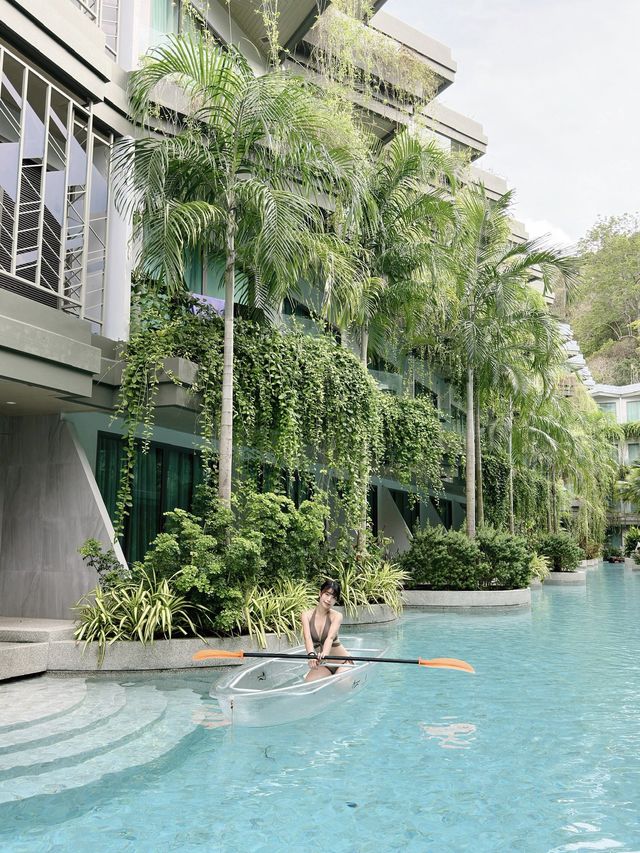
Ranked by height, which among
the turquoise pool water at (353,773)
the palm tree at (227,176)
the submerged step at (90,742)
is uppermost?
the palm tree at (227,176)

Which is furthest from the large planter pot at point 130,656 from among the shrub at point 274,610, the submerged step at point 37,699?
the shrub at point 274,610

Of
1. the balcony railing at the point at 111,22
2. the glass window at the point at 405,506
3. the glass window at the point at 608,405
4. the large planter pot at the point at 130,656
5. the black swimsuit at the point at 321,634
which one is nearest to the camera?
the black swimsuit at the point at 321,634

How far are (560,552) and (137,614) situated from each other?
22.4 metres

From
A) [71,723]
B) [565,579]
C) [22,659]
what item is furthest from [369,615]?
[565,579]

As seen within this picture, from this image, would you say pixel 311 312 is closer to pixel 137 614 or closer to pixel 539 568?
Result: pixel 137 614

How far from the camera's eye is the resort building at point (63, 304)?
9953mm

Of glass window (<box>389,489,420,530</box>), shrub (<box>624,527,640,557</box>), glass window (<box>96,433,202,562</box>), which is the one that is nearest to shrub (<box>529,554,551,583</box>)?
glass window (<box>389,489,420,530</box>)

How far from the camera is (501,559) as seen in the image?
18672mm

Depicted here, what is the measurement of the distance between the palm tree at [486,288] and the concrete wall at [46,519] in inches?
394

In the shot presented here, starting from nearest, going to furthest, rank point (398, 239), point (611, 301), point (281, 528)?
point (281, 528)
point (398, 239)
point (611, 301)

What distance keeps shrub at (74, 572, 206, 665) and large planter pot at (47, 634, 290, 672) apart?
0.09 metres

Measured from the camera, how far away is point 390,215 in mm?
16234

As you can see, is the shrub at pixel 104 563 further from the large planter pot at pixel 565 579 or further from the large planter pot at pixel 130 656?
the large planter pot at pixel 565 579

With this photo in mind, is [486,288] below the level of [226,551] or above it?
above
